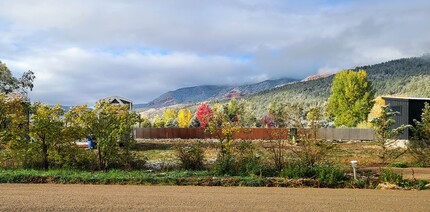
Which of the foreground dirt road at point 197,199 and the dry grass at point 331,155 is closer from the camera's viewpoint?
the foreground dirt road at point 197,199

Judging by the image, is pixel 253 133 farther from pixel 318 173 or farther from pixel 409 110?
pixel 318 173

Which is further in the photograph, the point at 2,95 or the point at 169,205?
the point at 2,95

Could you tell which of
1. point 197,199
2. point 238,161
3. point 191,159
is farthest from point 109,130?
point 197,199

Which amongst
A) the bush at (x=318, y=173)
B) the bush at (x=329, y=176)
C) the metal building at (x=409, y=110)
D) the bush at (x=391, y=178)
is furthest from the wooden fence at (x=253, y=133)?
the bush at (x=391, y=178)

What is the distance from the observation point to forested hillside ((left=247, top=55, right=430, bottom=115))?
9350 cm

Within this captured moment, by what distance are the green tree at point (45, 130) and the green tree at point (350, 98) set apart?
50.4m

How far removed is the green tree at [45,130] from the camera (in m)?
13.6

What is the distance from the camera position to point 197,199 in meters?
8.98

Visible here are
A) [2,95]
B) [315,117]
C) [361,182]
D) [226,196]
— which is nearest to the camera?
[226,196]

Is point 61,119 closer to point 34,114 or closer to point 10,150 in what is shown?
point 34,114

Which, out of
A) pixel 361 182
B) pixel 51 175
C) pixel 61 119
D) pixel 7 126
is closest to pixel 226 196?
pixel 361 182

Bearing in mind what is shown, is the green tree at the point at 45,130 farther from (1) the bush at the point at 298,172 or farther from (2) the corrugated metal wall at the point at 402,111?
(2) the corrugated metal wall at the point at 402,111

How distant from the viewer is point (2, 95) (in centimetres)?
1448

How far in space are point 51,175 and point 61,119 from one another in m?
2.82
